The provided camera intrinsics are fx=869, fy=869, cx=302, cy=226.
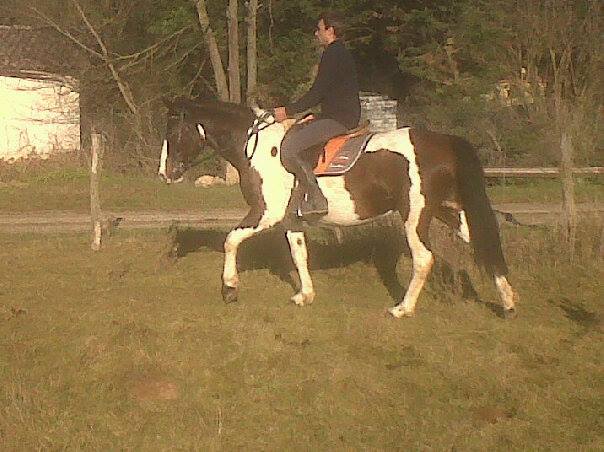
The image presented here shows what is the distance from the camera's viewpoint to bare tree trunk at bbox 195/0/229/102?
992 inches

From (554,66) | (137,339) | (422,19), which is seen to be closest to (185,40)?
(422,19)

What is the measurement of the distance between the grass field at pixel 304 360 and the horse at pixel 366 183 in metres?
0.55

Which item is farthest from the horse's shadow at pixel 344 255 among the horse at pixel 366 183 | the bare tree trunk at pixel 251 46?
the bare tree trunk at pixel 251 46

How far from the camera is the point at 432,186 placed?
8125 millimetres

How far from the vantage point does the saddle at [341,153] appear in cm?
828

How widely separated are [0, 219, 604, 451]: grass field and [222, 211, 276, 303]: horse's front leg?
176mm

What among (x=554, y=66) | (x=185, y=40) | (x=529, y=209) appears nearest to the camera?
(x=529, y=209)

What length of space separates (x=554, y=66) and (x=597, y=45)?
4.93 ft

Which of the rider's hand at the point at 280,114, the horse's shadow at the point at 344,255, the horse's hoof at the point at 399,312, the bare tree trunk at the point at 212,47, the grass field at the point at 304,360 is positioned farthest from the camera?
the bare tree trunk at the point at 212,47

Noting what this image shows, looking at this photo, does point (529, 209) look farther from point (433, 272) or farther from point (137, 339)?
point (137, 339)

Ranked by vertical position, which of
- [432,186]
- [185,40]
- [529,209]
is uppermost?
[185,40]

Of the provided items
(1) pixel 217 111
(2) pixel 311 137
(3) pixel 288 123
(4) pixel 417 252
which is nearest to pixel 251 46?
(1) pixel 217 111

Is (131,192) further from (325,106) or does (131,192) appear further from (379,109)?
(325,106)

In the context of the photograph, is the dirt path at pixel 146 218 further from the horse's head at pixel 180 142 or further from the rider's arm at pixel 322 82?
the rider's arm at pixel 322 82
